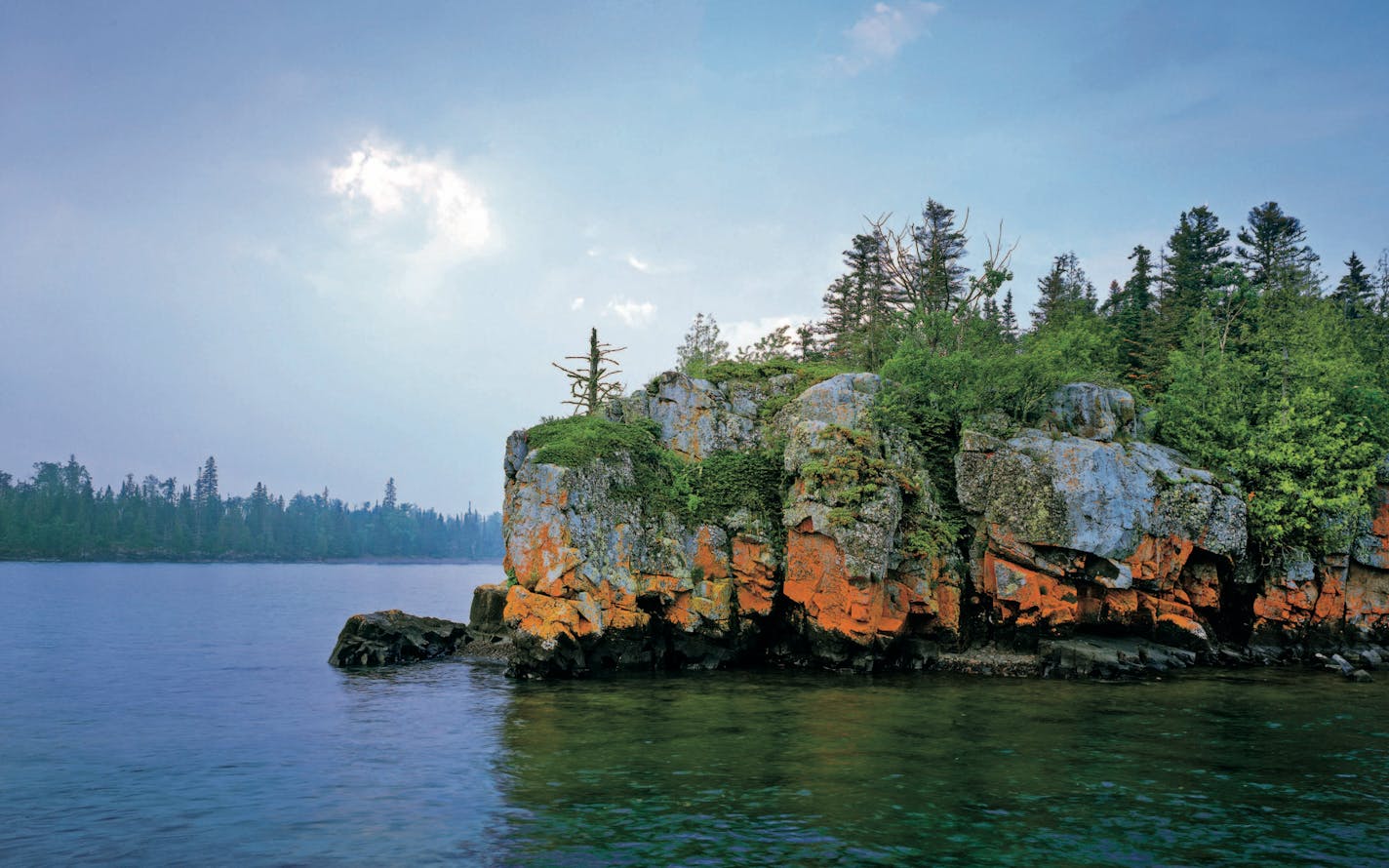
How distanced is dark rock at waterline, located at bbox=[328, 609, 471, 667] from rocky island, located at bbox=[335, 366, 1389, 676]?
722mm

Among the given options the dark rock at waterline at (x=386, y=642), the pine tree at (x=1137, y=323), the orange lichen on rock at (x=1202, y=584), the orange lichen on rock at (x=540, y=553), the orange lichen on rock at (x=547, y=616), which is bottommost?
the dark rock at waterline at (x=386, y=642)

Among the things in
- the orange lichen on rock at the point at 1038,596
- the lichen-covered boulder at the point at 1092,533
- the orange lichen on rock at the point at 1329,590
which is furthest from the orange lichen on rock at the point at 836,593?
the orange lichen on rock at the point at 1329,590

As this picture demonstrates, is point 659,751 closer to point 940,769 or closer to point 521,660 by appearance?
point 940,769

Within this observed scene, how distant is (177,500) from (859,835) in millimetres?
211301

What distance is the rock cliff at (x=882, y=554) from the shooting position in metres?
29.7

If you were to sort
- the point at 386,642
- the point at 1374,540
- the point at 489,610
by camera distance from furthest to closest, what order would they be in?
1. the point at 489,610
2. the point at 386,642
3. the point at 1374,540

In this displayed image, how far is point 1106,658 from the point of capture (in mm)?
29547

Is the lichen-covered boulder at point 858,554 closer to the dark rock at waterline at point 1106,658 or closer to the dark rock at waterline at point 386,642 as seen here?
the dark rock at waterline at point 1106,658

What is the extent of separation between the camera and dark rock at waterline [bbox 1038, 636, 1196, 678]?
2948 cm

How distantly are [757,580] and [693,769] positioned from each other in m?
A: 14.7

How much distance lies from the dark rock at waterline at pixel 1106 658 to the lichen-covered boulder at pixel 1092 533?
759 mm

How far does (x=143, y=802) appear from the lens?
50.7ft

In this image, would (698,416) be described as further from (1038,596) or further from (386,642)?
(386,642)

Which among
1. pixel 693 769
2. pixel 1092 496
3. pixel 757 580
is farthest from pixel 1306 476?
pixel 693 769
